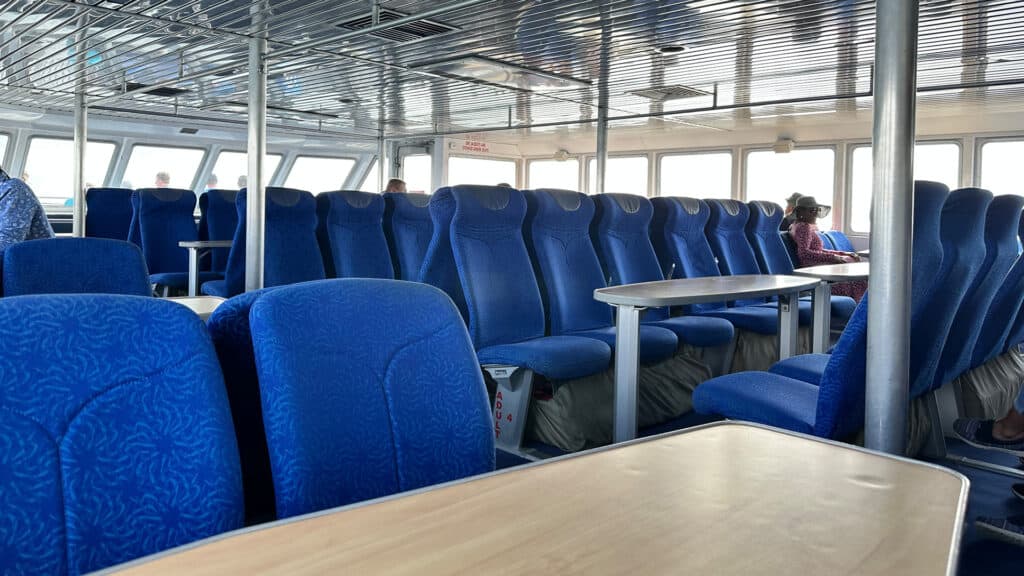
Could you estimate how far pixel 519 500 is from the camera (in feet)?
3.15

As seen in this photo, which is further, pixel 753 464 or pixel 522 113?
pixel 522 113

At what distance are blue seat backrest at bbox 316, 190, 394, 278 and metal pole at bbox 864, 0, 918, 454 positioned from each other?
3.74 metres

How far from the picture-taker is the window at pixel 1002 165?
10117 mm

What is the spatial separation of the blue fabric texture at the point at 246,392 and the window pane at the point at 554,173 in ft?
45.4

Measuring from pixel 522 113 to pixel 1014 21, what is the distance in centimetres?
640

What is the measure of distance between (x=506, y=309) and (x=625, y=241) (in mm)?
1097

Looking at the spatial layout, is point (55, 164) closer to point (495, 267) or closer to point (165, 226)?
point (165, 226)

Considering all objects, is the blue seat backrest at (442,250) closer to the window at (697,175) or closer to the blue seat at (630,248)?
the blue seat at (630,248)

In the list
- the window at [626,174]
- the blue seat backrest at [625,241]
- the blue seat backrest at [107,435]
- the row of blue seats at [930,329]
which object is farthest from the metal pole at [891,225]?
the window at [626,174]

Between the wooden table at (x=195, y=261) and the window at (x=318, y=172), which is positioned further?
the window at (x=318, y=172)

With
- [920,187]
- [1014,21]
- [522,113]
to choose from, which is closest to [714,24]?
[1014,21]

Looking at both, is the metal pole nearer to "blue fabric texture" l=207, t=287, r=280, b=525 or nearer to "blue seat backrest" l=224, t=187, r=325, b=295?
"blue fabric texture" l=207, t=287, r=280, b=525

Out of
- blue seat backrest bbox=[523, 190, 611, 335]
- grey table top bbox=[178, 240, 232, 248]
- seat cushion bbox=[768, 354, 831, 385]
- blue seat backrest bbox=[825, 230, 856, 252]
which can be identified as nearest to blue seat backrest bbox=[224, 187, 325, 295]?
grey table top bbox=[178, 240, 232, 248]

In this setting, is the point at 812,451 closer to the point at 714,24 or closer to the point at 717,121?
the point at 714,24
